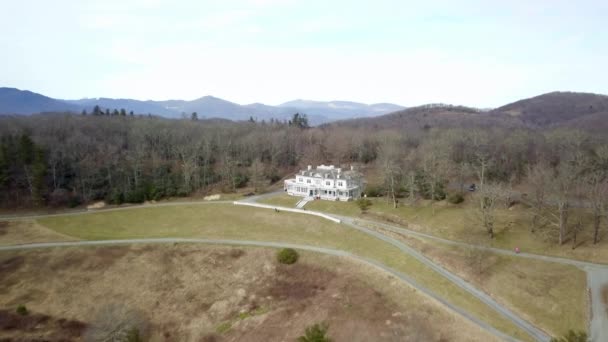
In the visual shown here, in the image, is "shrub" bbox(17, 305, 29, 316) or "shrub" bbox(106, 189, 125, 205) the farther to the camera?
"shrub" bbox(106, 189, 125, 205)

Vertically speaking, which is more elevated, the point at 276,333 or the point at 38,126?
the point at 38,126

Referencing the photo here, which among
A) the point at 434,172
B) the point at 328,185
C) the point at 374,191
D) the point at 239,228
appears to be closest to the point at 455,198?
the point at 434,172

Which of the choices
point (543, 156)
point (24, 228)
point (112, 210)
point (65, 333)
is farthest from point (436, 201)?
point (24, 228)

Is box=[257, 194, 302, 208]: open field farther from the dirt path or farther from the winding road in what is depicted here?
the dirt path

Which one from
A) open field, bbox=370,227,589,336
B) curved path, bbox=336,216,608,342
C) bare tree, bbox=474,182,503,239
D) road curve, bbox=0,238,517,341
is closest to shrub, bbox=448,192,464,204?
bare tree, bbox=474,182,503,239

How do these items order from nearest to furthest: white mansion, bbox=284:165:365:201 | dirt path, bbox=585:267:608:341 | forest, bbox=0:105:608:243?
dirt path, bbox=585:267:608:341 → forest, bbox=0:105:608:243 → white mansion, bbox=284:165:365:201

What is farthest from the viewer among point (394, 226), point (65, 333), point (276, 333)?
point (394, 226)

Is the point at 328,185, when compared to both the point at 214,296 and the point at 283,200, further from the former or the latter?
the point at 214,296

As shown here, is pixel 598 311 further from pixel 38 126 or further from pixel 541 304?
pixel 38 126
